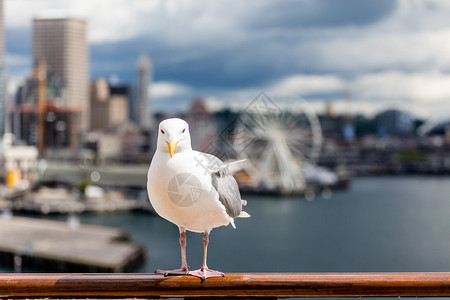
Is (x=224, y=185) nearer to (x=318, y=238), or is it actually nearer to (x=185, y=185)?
(x=185, y=185)

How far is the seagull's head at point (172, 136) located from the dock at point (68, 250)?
7885 mm

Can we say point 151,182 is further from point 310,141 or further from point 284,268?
point 310,141

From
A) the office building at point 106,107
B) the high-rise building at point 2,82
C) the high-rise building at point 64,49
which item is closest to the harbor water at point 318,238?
the high-rise building at point 2,82

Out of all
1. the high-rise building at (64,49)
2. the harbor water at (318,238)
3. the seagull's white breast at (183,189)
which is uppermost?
the high-rise building at (64,49)

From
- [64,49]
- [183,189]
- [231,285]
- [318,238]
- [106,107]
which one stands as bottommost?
[318,238]

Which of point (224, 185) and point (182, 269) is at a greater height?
point (224, 185)

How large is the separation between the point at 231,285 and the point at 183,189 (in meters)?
0.14

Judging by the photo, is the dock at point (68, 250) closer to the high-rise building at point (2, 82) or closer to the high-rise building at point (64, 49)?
the high-rise building at point (2, 82)

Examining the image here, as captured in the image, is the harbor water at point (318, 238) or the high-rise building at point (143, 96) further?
the high-rise building at point (143, 96)

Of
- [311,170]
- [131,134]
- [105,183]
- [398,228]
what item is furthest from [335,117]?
[398,228]

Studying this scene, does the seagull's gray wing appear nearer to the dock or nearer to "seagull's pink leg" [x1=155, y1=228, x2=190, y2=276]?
"seagull's pink leg" [x1=155, y1=228, x2=190, y2=276]

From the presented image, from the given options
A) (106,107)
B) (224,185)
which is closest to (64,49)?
(106,107)

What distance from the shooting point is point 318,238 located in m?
12.0

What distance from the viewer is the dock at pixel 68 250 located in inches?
340
